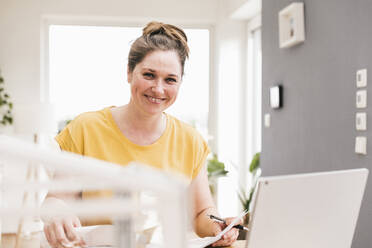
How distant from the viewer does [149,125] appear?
161 centimetres

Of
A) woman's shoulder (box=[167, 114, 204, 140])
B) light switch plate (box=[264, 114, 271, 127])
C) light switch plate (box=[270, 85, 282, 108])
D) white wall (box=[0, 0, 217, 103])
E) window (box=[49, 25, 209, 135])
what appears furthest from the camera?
window (box=[49, 25, 209, 135])

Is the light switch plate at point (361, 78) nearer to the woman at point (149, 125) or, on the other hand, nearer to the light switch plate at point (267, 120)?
the woman at point (149, 125)

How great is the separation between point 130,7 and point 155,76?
3.45 meters

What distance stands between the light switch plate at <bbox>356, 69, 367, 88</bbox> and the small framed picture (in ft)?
2.40

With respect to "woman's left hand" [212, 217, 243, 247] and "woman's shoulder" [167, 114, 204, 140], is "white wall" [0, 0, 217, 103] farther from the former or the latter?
"woman's left hand" [212, 217, 243, 247]

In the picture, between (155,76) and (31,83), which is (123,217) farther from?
(31,83)

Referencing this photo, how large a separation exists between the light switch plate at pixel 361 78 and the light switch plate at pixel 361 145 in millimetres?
241

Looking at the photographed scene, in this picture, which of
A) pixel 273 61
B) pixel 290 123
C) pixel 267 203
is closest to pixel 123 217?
pixel 267 203

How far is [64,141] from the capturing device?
5.03 feet

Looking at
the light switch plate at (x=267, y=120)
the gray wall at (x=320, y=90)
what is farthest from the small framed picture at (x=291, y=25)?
the light switch plate at (x=267, y=120)

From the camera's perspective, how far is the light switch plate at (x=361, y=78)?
208 centimetres

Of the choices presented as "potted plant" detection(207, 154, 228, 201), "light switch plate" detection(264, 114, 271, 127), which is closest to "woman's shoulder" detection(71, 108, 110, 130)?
"light switch plate" detection(264, 114, 271, 127)

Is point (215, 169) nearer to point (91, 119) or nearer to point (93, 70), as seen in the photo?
point (93, 70)

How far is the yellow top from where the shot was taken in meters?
1.53
